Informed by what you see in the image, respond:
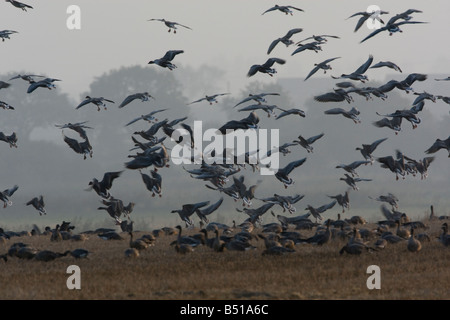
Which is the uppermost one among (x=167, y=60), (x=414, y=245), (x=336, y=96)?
(x=167, y=60)

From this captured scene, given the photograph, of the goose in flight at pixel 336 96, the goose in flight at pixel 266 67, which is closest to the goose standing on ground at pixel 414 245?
the goose in flight at pixel 336 96

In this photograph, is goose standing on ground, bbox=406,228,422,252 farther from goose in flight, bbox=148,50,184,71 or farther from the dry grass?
goose in flight, bbox=148,50,184,71

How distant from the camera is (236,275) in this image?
21938 millimetres

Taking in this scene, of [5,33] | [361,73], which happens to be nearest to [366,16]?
[361,73]

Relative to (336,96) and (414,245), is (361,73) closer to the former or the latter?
(336,96)

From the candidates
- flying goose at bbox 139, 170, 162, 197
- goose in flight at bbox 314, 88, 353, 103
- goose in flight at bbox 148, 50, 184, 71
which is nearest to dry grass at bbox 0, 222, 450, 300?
flying goose at bbox 139, 170, 162, 197

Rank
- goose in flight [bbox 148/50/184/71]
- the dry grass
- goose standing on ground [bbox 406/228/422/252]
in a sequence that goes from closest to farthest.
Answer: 1. the dry grass
2. goose standing on ground [bbox 406/228/422/252]
3. goose in flight [bbox 148/50/184/71]

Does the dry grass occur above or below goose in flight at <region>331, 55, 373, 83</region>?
below

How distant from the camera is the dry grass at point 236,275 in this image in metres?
19.5

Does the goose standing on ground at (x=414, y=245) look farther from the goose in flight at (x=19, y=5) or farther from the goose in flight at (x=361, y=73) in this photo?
the goose in flight at (x=19, y=5)

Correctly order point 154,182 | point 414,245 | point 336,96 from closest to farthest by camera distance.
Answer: point 414,245, point 154,182, point 336,96

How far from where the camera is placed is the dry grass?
766 inches

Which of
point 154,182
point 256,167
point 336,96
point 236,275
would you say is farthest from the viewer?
point 256,167

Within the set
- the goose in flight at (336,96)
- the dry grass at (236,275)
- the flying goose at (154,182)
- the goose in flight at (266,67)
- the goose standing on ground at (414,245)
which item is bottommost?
the dry grass at (236,275)
